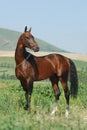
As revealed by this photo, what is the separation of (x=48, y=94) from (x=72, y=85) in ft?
4.99

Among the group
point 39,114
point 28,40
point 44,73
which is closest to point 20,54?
point 28,40

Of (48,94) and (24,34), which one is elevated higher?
(24,34)

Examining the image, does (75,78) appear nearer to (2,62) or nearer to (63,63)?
(63,63)

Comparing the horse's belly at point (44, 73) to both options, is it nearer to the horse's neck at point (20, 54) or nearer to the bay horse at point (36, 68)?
the bay horse at point (36, 68)

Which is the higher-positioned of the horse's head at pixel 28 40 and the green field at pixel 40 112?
the horse's head at pixel 28 40

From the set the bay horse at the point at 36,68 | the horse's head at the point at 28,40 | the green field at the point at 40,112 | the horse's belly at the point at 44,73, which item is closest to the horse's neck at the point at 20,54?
the bay horse at the point at 36,68

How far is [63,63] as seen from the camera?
447 inches

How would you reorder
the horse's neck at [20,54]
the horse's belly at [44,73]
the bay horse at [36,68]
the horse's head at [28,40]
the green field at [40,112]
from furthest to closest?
the horse's belly at [44,73] < the horse's neck at [20,54] < the bay horse at [36,68] < the horse's head at [28,40] < the green field at [40,112]

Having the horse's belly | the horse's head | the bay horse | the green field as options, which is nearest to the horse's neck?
the bay horse

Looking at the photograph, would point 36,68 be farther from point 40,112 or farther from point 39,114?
point 40,112

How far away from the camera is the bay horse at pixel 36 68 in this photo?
401 inches

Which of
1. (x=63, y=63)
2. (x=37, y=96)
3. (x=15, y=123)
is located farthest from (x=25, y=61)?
(x=15, y=123)

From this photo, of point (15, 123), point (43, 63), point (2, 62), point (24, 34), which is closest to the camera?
point (15, 123)

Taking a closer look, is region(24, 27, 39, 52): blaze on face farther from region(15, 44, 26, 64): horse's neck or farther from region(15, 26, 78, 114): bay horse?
region(15, 44, 26, 64): horse's neck
